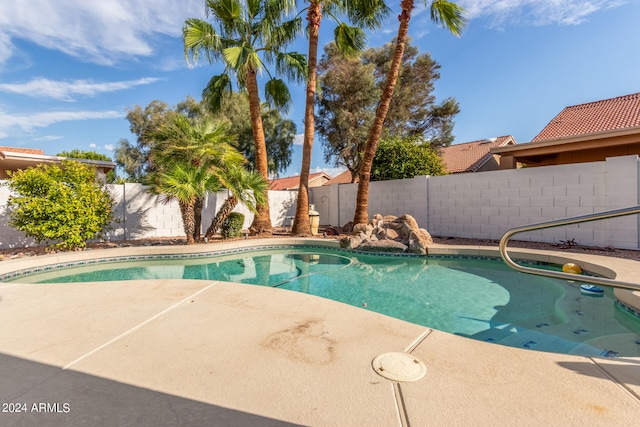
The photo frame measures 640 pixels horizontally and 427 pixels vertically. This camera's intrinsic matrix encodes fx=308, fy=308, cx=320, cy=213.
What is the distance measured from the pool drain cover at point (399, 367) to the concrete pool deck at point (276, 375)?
4 cm

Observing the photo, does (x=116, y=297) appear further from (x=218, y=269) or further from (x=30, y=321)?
(x=218, y=269)

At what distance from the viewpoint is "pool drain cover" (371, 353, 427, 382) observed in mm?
1857

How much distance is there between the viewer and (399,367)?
6.40 feet

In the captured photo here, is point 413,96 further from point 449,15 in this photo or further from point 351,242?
point 351,242

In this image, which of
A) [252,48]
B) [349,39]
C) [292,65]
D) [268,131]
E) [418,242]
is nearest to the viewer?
[418,242]

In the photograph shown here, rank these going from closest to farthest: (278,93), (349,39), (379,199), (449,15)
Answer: (449,15) → (349,39) → (278,93) → (379,199)

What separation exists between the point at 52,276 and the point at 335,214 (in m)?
9.95

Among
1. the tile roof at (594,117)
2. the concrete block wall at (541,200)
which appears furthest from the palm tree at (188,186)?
the tile roof at (594,117)

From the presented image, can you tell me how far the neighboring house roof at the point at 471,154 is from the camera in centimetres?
1891

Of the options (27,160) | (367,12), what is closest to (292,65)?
(367,12)

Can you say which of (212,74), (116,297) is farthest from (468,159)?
(116,297)

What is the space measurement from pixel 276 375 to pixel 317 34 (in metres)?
10.8

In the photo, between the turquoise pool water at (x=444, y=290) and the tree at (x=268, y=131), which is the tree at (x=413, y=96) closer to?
the tree at (x=268, y=131)

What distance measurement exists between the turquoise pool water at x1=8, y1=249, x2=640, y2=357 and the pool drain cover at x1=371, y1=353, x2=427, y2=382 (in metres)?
1.73
